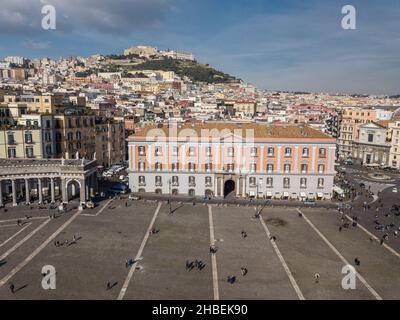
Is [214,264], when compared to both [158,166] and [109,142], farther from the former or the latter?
[109,142]

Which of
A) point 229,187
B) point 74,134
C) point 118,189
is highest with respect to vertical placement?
point 74,134

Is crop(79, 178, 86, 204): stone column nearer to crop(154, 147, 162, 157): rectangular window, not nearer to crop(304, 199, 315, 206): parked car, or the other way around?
crop(154, 147, 162, 157): rectangular window

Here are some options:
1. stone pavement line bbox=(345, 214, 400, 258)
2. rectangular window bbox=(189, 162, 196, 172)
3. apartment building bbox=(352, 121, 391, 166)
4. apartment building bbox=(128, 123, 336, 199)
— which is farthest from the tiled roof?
apartment building bbox=(352, 121, 391, 166)

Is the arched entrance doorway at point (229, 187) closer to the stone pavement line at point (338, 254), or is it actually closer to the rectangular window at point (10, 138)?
the stone pavement line at point (338, 254)

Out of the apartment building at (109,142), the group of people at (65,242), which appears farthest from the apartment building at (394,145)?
the group of people at (65,242)

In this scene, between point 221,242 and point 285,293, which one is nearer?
point 285,293

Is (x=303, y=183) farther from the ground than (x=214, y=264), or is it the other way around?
(x=303, y=183)

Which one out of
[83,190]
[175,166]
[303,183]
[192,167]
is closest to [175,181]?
[175,166]
